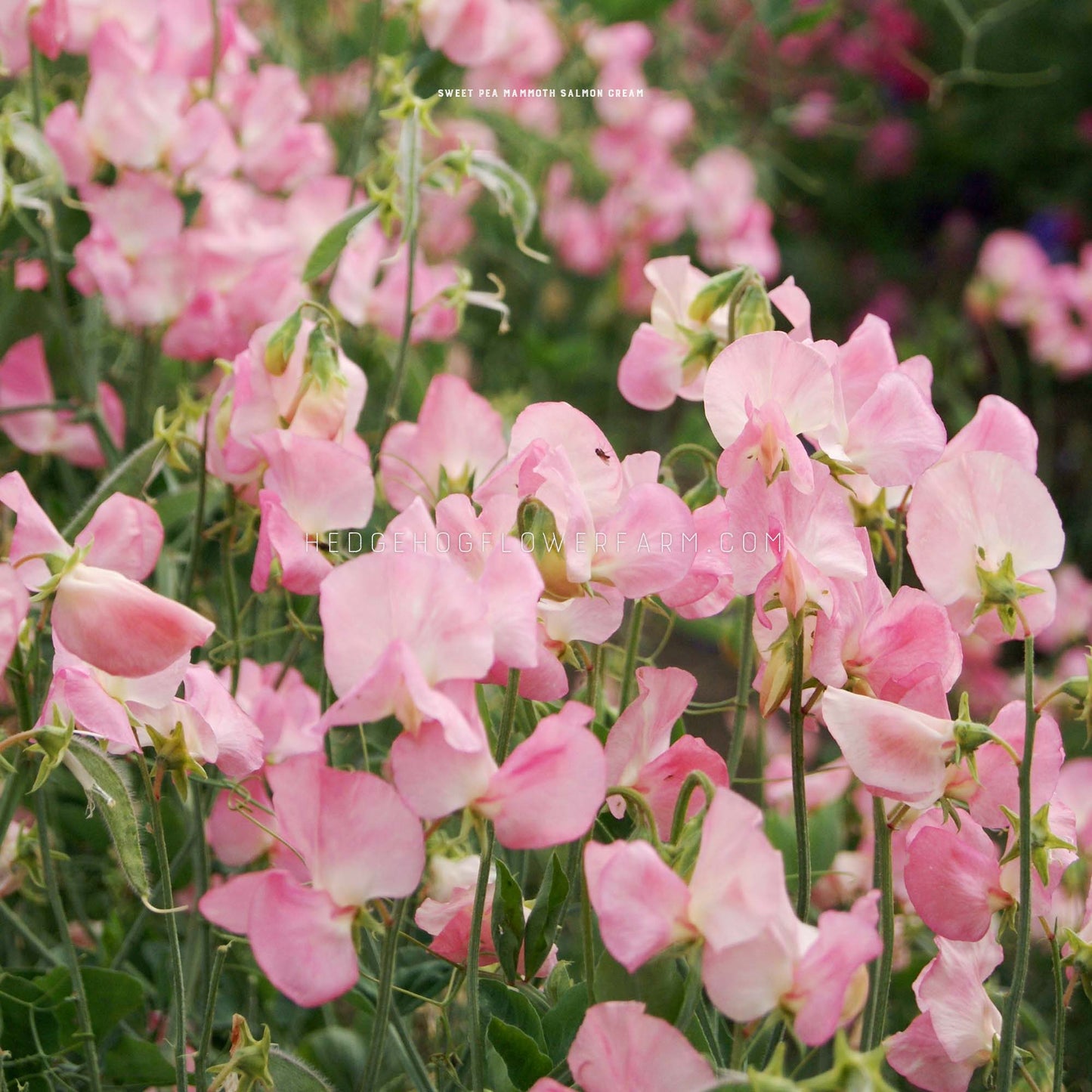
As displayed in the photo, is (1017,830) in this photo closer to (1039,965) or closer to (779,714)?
(1039,965)

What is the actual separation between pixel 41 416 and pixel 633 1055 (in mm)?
609

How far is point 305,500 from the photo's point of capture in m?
0.50

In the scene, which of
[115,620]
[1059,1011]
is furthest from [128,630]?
[1059,1011]

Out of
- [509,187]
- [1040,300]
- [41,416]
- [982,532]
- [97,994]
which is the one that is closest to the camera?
[982,532]

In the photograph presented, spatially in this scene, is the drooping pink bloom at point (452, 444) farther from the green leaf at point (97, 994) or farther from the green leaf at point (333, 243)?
the green leaf at point (97, 994)

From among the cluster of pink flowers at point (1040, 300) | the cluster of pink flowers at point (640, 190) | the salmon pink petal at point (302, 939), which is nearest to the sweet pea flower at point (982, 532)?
the salmon pink petal at point (302, 939)

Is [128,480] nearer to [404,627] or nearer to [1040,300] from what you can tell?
[404,627]

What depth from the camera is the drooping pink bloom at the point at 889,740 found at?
41cm

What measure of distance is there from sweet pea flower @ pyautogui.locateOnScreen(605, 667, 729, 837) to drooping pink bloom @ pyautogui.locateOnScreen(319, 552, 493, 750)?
94mm

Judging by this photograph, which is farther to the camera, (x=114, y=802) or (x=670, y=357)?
(x=670, y=357)

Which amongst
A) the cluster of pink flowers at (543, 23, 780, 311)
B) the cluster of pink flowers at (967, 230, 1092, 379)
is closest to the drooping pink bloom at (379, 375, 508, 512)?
the cluster of pink flowers at (543, 23, 780, 311)

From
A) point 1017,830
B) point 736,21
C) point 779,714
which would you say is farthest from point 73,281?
point 736,21

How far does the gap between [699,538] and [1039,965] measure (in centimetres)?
69

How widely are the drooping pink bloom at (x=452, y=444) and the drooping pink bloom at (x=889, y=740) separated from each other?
0.24 metres
